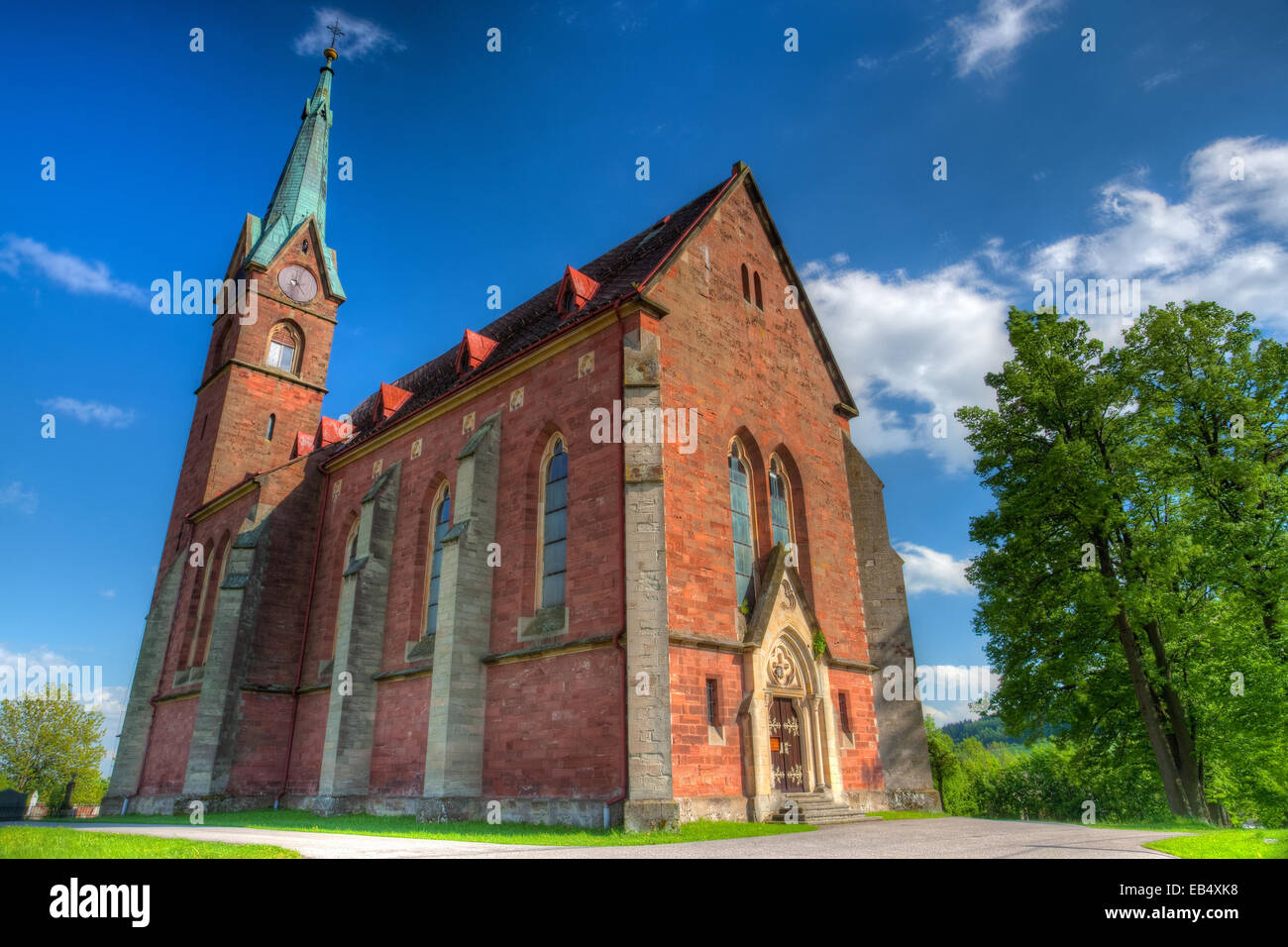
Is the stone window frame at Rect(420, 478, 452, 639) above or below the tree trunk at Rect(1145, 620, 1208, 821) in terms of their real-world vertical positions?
above

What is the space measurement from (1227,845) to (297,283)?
127 ft

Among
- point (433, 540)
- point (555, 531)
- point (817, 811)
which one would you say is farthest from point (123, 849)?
point (433, 540)

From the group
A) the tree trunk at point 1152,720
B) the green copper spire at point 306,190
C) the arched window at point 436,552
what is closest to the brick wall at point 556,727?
the arched window at point 436,552

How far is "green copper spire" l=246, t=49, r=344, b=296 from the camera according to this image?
35469 mm

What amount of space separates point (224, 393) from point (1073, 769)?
119 feet

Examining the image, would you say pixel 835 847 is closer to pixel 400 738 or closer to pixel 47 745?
pixel 400 738

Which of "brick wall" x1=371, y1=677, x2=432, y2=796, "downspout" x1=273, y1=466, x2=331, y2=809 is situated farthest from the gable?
"downspout" x1=273, y1=466, x2=331, y2=809

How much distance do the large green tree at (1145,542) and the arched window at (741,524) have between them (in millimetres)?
8117

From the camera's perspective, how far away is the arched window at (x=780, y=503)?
19.8m

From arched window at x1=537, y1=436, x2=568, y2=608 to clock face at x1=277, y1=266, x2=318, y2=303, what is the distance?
23.4 metres

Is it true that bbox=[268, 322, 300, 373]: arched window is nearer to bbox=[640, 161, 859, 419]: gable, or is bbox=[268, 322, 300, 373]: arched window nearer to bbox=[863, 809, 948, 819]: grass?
bbox=[640, 161, 859, 419]: gable

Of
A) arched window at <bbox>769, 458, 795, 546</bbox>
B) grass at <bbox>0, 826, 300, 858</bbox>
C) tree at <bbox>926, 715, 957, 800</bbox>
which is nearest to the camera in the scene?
grass at <bbox>0, 826, 300, 858</bbox>

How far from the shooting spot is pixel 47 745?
49562mm
